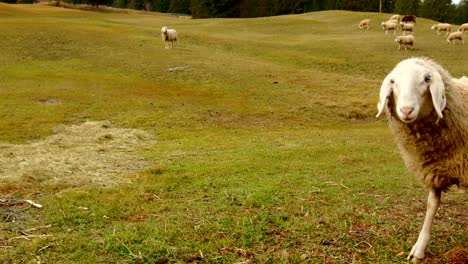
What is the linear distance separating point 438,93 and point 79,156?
334 inches

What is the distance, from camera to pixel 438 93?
17.6 feet

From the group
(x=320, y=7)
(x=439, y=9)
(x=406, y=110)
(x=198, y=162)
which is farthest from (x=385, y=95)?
(x=320, y=7)

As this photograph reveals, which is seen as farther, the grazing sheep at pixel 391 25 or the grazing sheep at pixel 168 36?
the grazing sheep at pixel 391 25

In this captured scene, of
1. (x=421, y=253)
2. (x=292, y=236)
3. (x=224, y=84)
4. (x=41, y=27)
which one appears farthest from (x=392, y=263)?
(x=41, y=27)

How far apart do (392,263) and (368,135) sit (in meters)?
10.4

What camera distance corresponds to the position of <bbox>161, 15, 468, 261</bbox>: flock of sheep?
17.5 feet

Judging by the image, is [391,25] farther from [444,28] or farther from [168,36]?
[168,36]

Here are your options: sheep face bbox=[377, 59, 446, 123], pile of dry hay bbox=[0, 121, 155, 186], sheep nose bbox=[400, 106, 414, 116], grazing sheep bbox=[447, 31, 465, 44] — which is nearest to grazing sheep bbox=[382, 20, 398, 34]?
grazing sheep bbox=[447, 31, 465, 44]

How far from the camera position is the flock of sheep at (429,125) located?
5348 millimetres

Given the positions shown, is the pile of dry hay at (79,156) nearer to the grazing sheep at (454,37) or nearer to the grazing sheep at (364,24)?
the grazing sheep at (454,37)

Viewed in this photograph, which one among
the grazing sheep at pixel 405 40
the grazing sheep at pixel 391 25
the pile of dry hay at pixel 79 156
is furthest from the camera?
the grazing sheep at pixel 391 25

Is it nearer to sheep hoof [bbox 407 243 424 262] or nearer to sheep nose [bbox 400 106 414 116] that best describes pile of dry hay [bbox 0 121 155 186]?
sheep hoof [bbox 407 243 424 262]

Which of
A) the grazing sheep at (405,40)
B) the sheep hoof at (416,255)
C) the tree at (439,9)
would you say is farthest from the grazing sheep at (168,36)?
the tree at (439,9)

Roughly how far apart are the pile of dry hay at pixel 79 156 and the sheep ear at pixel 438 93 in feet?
19.2
